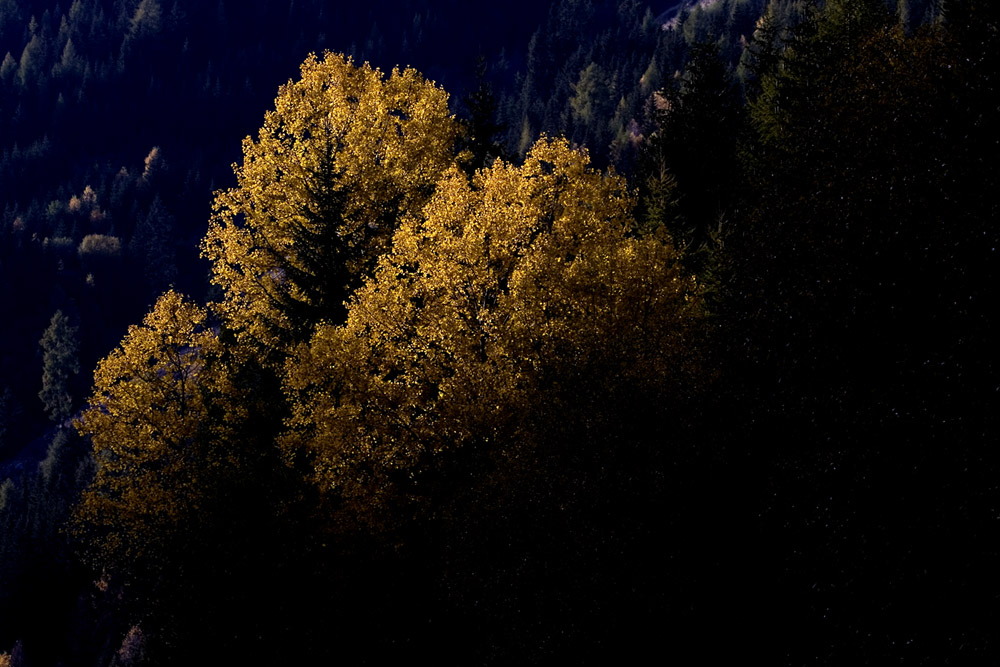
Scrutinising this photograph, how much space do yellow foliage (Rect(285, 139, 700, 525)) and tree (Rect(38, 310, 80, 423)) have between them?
170 m

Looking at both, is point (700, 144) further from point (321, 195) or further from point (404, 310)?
point (404, 310)

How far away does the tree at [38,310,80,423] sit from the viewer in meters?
168

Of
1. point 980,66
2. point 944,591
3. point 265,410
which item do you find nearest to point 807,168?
point 980,66

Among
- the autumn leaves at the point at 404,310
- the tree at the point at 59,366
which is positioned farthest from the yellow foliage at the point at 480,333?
the tree at the point at 59,366

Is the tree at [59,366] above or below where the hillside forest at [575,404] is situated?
above

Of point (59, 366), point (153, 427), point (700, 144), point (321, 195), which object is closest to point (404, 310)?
point (321, 195)

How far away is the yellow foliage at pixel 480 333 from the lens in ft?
65.8

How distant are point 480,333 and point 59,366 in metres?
179

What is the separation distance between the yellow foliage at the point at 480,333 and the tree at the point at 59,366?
170 meters

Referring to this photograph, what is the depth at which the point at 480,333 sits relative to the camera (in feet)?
71.3

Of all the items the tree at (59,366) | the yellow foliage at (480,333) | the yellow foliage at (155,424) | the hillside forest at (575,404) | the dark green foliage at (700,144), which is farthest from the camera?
the tree at (59,366)

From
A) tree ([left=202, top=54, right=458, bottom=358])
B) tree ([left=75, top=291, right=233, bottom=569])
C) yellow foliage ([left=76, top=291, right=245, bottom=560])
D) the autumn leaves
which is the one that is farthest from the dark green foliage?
tree ([left=75, top=291, right=233, bottom=569])

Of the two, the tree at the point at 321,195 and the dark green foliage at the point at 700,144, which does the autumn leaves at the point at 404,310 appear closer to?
the tree at the point at 321,195

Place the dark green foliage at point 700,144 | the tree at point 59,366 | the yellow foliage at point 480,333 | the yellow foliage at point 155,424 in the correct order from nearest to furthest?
the yellow foliage at point 480,333 < the yellow foliage at point 155,424 < the dark green foliage at point 700,144 < the tree at point 59,366
